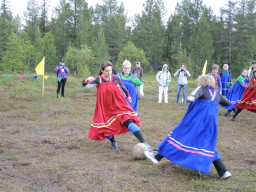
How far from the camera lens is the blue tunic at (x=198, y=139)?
4.01 m

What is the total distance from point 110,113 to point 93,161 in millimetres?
993

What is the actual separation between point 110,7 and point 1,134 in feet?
145

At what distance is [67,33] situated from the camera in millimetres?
41906

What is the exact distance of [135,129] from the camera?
5.09 meters

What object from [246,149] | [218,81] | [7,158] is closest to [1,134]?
[7,158]

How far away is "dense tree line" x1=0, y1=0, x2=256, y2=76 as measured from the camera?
117ft

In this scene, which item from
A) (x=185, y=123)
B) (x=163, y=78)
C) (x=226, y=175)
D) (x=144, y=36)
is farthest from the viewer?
(x=144, y=36)

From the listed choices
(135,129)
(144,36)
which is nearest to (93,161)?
(135,129)

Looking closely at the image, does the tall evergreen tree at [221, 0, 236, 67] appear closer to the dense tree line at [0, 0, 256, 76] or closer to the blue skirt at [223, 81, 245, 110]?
the dense tree line at [0, 0, 256, 76]

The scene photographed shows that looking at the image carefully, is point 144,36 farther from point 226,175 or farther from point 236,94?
point 226,175

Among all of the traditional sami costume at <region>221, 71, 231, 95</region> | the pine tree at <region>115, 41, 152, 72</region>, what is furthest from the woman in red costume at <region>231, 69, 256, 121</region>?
the pine tree at <region>115, 41, 152, 72</region>

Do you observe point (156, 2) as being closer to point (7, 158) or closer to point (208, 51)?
point (208, 51)

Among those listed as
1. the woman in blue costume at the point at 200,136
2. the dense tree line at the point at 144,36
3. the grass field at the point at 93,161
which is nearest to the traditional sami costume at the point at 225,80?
the grass field at the point at 93,161

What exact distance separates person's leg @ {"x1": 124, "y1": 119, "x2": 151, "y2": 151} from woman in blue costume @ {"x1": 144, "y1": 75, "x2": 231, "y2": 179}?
94 cm
